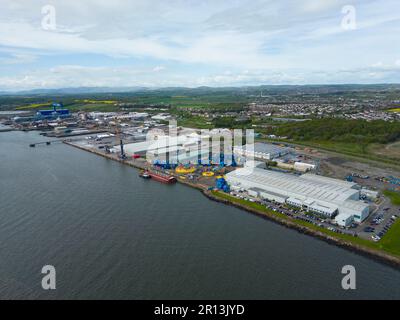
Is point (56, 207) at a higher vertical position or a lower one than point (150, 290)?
higher

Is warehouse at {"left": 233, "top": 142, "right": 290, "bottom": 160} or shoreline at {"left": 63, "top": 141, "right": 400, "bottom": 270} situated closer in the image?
shoreline at {"left": 63, "top": 141, "right": 400, "bottom": 270}

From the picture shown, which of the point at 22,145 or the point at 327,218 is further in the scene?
the point at 22,145

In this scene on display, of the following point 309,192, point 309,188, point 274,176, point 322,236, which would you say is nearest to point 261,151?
point 274,176

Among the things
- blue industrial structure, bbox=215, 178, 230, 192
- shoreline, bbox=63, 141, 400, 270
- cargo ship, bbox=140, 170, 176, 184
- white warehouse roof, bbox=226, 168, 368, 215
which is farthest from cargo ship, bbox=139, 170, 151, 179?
white warehouse roof, bbox=226, 168, 368, 215

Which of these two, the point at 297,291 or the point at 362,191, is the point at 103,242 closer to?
the point at 297,291

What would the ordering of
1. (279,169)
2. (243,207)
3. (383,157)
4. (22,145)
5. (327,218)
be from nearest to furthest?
(327,218), (243,207), (279,169), (383,157), (22,145)

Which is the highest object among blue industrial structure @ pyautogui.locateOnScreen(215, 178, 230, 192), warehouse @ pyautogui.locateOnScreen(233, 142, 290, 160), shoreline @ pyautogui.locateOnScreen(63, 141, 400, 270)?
warehouse @ pyautogui.locateOnScreen(233, 142, 290, 160)

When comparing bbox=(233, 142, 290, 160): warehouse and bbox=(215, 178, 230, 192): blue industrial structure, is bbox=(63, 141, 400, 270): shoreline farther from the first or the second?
bbox=(233, 142, 290, 160): warehouse

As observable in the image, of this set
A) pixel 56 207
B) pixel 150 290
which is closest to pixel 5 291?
pixel 150 290
